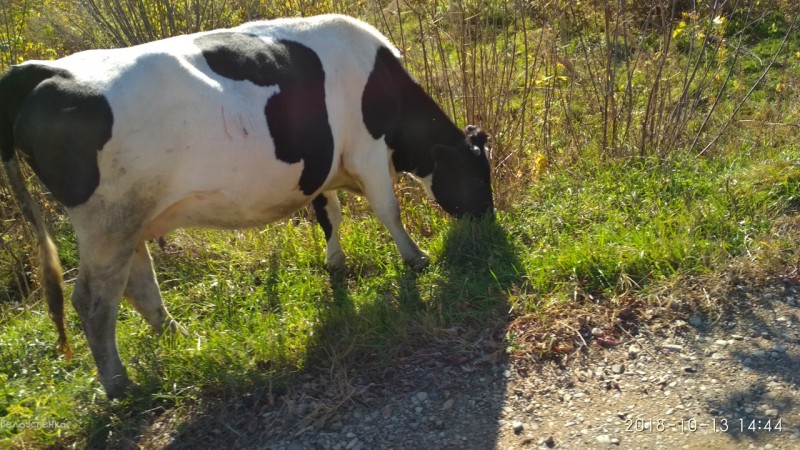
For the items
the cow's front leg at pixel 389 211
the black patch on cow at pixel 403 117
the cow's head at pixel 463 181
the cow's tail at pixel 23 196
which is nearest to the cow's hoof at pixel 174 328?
the cow's tail at pixel 23 196

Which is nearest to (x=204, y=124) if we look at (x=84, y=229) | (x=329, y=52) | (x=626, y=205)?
(x=84, y=229)

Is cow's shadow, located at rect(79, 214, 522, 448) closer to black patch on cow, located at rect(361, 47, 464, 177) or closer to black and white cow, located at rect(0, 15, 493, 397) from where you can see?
black and white cow, located at rect(0, 15, 493, 397)

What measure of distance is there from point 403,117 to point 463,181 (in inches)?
28.1

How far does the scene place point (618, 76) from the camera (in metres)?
8.45

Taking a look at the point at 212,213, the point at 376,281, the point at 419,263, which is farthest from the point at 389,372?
the point at 212,213

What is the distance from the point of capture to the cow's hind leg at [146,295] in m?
4.87

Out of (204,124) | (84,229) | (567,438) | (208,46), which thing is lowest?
(567,438)

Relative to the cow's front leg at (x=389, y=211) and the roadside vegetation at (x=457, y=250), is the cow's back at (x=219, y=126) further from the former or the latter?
the roadside vegetation at (x=457, y=250)

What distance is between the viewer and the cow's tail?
4.06m

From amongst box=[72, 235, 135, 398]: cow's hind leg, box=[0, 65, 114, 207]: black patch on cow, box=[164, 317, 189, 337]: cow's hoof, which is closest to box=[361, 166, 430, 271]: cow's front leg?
box=[164, 317, 189, 337]: cow's hoof

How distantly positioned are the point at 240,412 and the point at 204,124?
1580 mm

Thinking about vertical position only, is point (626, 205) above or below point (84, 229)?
below

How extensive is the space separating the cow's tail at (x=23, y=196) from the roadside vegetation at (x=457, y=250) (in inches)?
20.6

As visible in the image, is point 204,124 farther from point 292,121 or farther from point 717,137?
point 717,137
